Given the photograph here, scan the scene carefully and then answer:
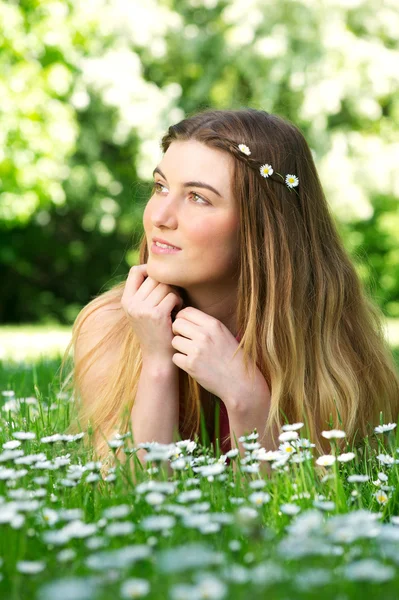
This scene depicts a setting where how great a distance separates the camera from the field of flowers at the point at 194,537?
1227 millimetres

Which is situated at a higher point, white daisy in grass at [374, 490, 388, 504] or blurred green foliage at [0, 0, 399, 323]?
blurred green foliage at [0, 0, 399, 323]

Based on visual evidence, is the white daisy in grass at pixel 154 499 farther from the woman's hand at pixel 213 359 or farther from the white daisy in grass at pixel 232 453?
the woman's hand at pixel 213 359

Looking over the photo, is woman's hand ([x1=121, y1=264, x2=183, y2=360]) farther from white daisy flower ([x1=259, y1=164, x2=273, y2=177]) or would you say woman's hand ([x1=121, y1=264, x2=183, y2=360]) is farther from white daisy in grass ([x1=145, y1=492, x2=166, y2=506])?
white daisy in grass ([x1=145, y1=492, x2=166, y2=506])

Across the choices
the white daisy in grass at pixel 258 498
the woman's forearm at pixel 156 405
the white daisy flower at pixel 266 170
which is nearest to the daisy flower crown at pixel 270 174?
the white daisy flower at pixel 266 170

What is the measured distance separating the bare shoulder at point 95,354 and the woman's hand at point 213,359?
0.55m

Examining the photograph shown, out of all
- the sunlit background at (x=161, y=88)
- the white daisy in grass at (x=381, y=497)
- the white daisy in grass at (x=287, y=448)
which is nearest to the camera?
the white daisy in grass at (x=381, y=497)

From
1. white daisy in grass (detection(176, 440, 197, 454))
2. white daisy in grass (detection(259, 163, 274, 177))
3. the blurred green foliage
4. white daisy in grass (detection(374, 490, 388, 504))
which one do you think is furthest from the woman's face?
the blurred green foliage

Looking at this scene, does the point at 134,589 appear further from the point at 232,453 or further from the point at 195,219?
the point at 195,219

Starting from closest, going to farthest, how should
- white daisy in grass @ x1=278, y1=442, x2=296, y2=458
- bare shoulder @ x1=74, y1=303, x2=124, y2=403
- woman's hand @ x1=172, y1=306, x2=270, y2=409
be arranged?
white daisy in grass @ x1=278, y1=442, x2=296, y2=458, woman's hand @ x1=172, y1=306, x2=270, y2=409, bare shoulder @ x1=74, y1=303, x2=124, y2=403

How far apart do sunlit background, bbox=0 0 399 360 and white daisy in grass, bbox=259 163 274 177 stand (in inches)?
297

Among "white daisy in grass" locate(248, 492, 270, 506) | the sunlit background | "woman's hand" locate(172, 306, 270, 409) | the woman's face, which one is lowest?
"white daisy in grass" locate(248, 492, 270, 506)

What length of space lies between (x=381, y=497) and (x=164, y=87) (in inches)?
514

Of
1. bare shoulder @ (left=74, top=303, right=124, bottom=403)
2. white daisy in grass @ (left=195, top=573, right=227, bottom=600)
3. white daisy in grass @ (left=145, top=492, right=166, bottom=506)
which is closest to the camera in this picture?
white daisy in grass @ (left=195, top=573, right=227, bottom=600)

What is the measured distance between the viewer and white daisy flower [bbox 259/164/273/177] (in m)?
3.09
